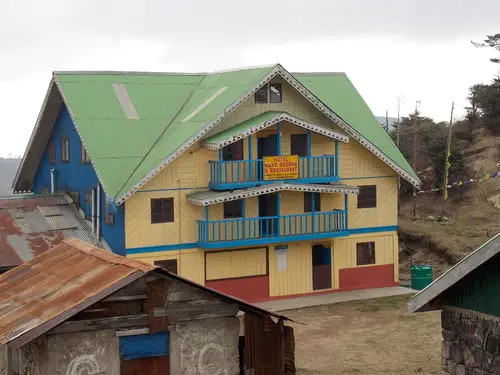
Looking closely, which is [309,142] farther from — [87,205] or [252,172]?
[87,205]

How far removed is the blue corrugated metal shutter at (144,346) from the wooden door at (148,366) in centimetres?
11

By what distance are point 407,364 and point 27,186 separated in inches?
1049

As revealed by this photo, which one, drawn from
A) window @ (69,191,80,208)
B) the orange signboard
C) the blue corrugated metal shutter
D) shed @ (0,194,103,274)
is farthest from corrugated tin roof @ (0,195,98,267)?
the blue corrugated metal shutter

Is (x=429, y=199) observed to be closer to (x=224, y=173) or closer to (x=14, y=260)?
(x=224, y=173)

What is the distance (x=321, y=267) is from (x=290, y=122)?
6645 millimetres

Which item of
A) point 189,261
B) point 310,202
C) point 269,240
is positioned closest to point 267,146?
point 310,202

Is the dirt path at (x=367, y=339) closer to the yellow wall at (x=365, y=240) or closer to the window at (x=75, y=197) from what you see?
the yellow wall at (x=365, y=240)

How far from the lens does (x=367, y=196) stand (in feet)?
129

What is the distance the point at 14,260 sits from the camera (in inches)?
1314

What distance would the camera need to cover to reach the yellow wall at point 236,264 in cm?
3594

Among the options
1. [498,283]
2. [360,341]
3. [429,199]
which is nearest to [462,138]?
[429,199]

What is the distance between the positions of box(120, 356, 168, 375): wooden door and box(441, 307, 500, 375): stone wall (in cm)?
829

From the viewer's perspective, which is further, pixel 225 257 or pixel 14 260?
pixel 225 257

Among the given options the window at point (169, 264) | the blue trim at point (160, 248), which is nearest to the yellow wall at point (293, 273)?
the blue trim at point (160, 248)
